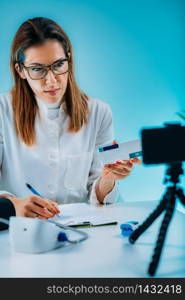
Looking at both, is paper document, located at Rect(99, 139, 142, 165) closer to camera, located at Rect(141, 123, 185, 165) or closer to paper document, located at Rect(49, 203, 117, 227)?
paper document, located at Rect(49, 203, 117, 227)

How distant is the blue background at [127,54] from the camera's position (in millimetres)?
2582

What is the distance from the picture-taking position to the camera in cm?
71

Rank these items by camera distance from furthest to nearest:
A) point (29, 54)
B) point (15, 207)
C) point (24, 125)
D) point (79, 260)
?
point (24, 125), point (29, 54), point (15, 207), point (79, 260)

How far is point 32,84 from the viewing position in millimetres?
1510

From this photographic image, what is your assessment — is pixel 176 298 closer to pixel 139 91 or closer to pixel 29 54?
pixel 29 54

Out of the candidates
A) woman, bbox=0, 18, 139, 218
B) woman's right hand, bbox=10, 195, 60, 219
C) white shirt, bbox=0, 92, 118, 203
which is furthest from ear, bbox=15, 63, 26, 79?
woman's right hand, bbox=10, 195, 60, 219

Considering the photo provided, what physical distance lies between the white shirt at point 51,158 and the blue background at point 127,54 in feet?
3.44

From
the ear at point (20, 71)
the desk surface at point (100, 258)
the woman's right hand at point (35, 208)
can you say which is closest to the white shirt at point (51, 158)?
the ear at point (20, 71)

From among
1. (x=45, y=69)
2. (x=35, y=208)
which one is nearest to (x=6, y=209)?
(x=35, y=208)

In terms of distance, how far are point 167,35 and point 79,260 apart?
2.27 m

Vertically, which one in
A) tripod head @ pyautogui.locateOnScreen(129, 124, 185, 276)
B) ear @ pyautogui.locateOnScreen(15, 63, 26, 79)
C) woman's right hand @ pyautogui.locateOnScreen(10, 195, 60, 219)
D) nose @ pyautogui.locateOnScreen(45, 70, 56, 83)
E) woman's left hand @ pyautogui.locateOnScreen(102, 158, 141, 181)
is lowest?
woman's right hand @ pyautogui.locateOnScreen(10, 195, 60, 219)

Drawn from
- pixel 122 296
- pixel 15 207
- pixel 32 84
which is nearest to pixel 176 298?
pixel 122 296

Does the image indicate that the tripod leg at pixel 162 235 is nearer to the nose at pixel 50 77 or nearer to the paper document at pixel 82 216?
the paper document at pixel 82 216

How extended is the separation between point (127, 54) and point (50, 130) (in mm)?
1346
